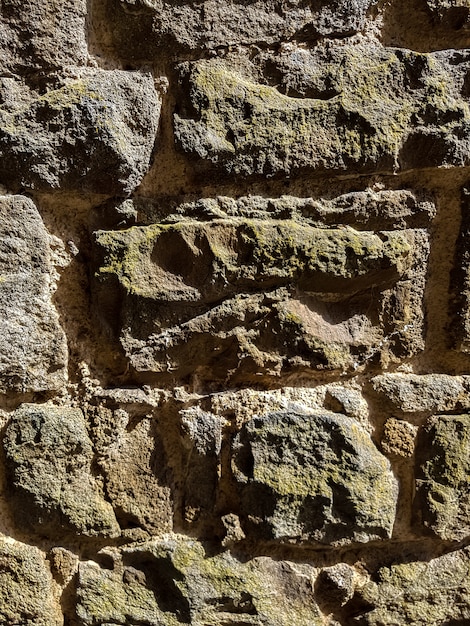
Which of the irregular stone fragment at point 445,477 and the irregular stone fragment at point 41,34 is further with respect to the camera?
the irregular stone fragment at point 445,477

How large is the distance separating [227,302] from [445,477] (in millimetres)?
401

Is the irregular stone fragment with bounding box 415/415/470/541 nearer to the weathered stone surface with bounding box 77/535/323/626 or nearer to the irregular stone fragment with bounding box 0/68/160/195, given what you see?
the weathered stone surface with bounding box 77/535/323/626

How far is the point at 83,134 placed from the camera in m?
0.84

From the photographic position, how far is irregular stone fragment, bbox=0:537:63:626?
876 millimetres

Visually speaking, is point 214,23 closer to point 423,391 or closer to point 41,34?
point 41,34

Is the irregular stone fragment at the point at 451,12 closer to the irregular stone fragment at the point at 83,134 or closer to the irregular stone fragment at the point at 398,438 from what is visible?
the irregular stone fragment at the point at 83,134

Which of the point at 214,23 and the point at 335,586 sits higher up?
the point at 214,23

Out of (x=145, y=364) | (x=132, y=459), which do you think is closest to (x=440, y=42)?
(x=145, y=364)

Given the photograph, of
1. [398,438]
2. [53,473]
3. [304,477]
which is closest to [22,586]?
[53,473]

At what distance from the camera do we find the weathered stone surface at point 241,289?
0.86 meters

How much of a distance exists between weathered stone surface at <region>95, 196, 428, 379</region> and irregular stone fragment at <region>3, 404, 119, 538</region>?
0.42ft

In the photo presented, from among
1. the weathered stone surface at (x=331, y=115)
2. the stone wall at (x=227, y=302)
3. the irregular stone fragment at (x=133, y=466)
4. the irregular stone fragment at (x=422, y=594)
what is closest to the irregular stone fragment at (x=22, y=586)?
the stone wall at (x=227, y=302)

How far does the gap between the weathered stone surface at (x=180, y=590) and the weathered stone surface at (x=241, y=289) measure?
10.0 inches

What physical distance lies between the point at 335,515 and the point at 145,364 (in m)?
0.33
